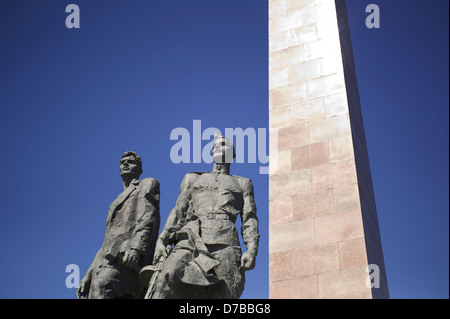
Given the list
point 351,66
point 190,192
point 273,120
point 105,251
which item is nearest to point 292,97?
point 273,120

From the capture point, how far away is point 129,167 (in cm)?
991

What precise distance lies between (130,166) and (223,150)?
6.28 ft

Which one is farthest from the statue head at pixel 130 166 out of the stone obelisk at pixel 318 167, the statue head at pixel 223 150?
the stone obelisk at pixel 318 167

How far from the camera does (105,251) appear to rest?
347 inches

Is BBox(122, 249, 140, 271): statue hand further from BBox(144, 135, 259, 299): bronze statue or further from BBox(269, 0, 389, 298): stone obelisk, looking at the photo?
BBox(269, 0, 389, 298): stone obelisk

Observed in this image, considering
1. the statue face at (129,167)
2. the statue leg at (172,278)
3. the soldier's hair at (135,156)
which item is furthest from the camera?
the soldier's hair at (135,156)

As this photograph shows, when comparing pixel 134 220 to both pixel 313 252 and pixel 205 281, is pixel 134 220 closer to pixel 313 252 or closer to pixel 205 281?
pixel 205 281

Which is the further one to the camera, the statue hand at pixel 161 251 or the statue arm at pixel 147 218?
the statue arm at pixel 147 218

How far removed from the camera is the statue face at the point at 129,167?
9891 millimetres

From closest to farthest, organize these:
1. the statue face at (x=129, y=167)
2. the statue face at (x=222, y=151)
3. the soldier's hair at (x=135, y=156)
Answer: the statue face at (x=222, y=151), the statue face at (x=129, y=167), the soldier's hair at (x=135, y=156)

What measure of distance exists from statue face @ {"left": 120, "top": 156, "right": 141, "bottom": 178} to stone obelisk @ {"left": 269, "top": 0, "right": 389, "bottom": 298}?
3017mm

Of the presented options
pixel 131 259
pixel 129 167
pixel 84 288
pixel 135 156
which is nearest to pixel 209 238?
pixel 131 259

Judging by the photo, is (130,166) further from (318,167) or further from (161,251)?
(318,167)

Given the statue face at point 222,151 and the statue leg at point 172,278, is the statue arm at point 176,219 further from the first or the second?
the statue face at point 222,151
